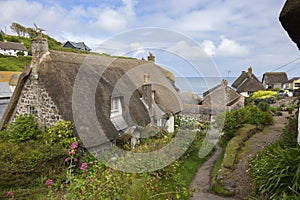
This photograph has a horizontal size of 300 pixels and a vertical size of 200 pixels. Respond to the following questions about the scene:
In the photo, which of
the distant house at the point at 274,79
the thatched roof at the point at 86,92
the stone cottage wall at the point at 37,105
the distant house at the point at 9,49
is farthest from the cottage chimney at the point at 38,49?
the distant house at the point at 9,49

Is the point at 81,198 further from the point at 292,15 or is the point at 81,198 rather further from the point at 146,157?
the point at 292,15

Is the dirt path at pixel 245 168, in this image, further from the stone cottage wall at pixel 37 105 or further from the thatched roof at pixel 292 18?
the stone cottage wall at pixel 37 105

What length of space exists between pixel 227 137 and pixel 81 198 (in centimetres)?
1241

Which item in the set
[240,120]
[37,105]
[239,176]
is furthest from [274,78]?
[37,105]

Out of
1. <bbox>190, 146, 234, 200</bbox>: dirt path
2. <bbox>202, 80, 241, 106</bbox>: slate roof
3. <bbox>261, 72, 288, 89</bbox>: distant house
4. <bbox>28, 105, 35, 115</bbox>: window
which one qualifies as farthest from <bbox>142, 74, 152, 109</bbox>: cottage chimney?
<bbox>261, 72, 288, 89</bbox>: distant house

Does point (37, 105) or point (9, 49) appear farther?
point (9, 49)

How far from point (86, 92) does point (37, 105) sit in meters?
2.20

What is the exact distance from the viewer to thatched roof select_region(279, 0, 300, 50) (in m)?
4.13

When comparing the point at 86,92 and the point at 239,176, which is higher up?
the point at 86,92

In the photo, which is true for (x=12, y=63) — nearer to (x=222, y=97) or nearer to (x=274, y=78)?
(x=222, y=97)

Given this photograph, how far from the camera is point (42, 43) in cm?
963

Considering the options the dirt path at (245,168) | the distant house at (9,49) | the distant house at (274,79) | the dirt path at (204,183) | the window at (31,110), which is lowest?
the dirt path at (204,183)

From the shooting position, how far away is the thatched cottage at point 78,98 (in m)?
8.78

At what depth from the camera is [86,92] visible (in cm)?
979
